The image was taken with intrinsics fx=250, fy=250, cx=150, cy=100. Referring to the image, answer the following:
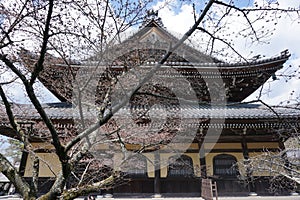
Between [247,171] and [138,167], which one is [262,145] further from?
[138,167]

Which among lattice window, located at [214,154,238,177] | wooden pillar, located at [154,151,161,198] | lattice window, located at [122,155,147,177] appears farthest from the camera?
lattice window, located at [214,154,238,177]

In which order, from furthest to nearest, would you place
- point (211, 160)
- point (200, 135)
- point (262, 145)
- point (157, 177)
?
point (262, 145) < point (211, 160) < point (200, 135) < point (157, 177)

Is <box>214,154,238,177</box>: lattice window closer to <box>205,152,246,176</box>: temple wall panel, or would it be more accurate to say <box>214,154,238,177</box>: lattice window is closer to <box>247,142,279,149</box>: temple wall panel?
<box>205,152,246,176</box>: temple wall panel

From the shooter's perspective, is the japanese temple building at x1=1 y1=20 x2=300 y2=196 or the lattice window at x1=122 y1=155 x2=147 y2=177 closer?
the japanese temple building at x1=1 y1=20 x2=300 y2=196

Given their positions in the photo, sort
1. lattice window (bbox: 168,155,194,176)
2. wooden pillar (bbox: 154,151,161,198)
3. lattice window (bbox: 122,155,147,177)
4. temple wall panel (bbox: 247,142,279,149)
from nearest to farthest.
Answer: lattice window (bbox: 122,155,147,177) < wooden pillar (bbox: 154,151,161,198) < lattice window (bbox: 168,155,194,176) < temple wall panel (bbox: 247,142,279,149)

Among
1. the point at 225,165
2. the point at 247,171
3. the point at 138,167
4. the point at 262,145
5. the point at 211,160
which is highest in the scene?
the point at 262,145

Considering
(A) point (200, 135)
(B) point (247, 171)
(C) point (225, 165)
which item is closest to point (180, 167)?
(A) point (200, 135)

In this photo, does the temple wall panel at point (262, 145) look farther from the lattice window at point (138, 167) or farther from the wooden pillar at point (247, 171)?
the lattice window at point (138, 167)

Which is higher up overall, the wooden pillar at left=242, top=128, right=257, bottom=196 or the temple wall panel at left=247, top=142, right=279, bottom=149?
the temple wall panel at left=247, top=142, right=279, bottom=149

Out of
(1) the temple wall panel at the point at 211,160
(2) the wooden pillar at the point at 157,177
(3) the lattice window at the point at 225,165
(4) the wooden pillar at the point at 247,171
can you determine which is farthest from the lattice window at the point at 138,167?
(4) the wooden pillar at the point at 247,171

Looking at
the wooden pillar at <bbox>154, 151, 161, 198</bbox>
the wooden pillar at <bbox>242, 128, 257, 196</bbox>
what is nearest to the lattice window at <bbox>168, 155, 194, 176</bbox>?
the wooden pillar at <bbox>154, 151, 161, 198</bbox>

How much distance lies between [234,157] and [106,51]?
782 cm

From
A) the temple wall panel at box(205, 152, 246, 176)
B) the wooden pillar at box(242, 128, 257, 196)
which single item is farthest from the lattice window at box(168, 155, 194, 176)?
the wooden pillar at box(242, 128, 257, 196)

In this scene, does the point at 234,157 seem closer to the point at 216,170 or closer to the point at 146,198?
the point at 216,170
